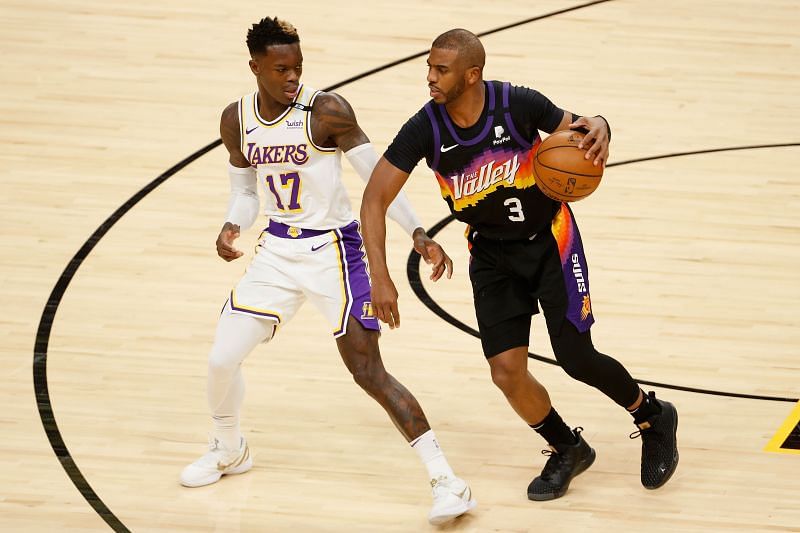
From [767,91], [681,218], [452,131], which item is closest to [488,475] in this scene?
[452,131]

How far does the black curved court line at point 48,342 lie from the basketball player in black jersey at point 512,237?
1726 mm

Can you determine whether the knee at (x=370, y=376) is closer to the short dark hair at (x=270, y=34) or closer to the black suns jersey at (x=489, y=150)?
the black suns jersey at (x=489, y=150)

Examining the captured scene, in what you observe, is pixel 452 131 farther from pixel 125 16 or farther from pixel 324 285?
pixel 125 16

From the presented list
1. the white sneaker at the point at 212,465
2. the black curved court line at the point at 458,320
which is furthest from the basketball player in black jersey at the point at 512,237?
the white sneaker at the point at 212,465

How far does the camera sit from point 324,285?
586 cm

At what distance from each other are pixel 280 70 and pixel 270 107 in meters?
0.22

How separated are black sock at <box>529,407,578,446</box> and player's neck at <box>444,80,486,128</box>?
1.38m

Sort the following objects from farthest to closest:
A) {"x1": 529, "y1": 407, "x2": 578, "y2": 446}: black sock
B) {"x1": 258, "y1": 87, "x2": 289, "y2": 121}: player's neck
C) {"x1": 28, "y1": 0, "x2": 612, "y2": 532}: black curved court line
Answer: {"x1": 28, "y1": 0, "x2": 612, "y2": 532}: black curved court line, {"x1": 529, "y1": 407, "x2": 578, "y2": 446}: black sock, {"x1": 258, "y1": 87, "x2": 289, "y2": 121}: player's neck

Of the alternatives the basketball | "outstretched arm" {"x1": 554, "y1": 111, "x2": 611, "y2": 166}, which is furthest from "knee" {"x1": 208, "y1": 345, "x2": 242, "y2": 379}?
"outstretched arm" {"x1": 554, "y1": 111, "x2": 611, "y2": 166}

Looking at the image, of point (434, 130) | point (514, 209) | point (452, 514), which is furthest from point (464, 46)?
point (452, 514)

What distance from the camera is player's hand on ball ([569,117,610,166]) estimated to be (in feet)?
17.5

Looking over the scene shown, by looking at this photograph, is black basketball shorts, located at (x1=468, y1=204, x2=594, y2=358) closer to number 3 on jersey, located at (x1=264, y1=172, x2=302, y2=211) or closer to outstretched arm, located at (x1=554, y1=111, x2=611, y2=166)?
outstretched arm, located at (x1=554, y1=111, x2=611, y2=166)

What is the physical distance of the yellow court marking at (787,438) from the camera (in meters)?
6.32

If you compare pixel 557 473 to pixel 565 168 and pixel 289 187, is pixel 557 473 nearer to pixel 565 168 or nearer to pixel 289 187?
pixel 565 168
